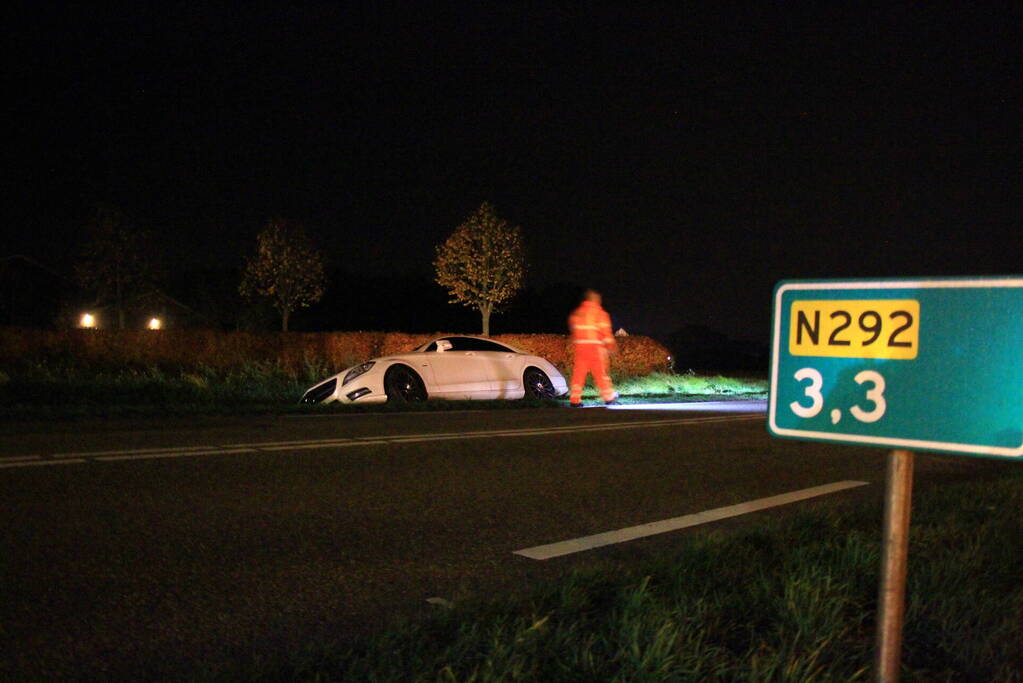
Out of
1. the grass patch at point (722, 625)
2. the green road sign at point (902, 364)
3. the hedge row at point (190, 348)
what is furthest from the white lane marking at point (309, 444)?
the hedge row at point (190, 348)

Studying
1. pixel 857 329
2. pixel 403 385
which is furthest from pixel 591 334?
pixel 857 329

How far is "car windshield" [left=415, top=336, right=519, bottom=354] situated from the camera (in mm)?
14633

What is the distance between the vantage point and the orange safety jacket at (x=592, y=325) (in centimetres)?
1373

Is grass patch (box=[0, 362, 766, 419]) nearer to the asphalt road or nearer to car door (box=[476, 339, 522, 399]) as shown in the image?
car door (box=[476, 339, 522, 399])

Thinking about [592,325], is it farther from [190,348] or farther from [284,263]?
[284,263]

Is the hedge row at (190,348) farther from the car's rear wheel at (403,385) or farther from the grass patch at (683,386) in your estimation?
the car's rear wheel at (403,385)

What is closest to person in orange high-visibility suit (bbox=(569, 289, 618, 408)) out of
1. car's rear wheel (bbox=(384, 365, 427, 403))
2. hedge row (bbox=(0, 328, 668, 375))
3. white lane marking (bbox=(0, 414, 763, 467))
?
car's rear wheel (bbox=(384, 365, 427, 403))

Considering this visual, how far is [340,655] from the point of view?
2959mm

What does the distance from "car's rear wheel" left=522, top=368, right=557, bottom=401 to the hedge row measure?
5898mm

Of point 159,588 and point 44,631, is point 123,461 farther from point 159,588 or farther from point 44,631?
point 44,631

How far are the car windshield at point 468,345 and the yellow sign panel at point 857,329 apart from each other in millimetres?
12261

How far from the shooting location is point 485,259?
1298 inches

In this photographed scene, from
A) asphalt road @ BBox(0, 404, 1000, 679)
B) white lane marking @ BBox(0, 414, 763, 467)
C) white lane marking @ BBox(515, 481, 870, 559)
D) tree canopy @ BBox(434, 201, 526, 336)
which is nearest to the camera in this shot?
asphalt road @ BBox(0, 404, 1000, 679)

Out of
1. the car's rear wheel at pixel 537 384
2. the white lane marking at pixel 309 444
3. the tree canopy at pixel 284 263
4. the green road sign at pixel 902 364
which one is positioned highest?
the tree canopy at pixel 284 263
